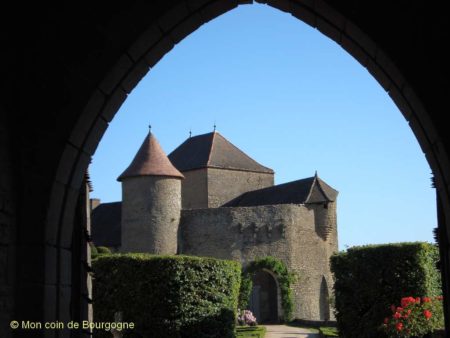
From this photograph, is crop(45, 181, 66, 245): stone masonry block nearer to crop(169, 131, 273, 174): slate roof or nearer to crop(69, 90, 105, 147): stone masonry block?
crop(69, 90, 105, 147): stone masonry block

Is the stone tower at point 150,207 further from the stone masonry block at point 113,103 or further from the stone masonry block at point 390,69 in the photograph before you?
the stone masonry block at point 390,69

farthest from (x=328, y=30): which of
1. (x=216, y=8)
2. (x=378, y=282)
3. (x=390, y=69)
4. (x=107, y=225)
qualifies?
(x=107, y=225)

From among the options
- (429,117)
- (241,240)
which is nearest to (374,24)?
(429,117)

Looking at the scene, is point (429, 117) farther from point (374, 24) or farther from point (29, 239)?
point (29, 239)

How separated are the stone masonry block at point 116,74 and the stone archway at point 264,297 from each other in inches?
1265

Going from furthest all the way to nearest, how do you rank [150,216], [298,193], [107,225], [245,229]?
[107,225]
[298,193]
[150,216]
[245,229]

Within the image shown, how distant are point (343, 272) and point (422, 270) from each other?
7.33ft

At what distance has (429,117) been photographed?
510 centimetres

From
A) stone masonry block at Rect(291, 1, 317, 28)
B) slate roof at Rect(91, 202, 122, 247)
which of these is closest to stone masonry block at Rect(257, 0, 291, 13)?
stone masonry block at Rect(291, 1, 317, 28)

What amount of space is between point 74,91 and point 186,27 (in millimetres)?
1026

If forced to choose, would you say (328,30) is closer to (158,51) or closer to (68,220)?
(158,51)

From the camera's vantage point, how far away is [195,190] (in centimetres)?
4700

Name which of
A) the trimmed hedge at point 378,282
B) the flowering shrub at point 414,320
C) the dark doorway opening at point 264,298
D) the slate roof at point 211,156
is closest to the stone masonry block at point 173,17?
the flowering shrub at point 414,320

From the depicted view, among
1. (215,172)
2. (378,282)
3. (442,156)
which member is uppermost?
(215,172)
